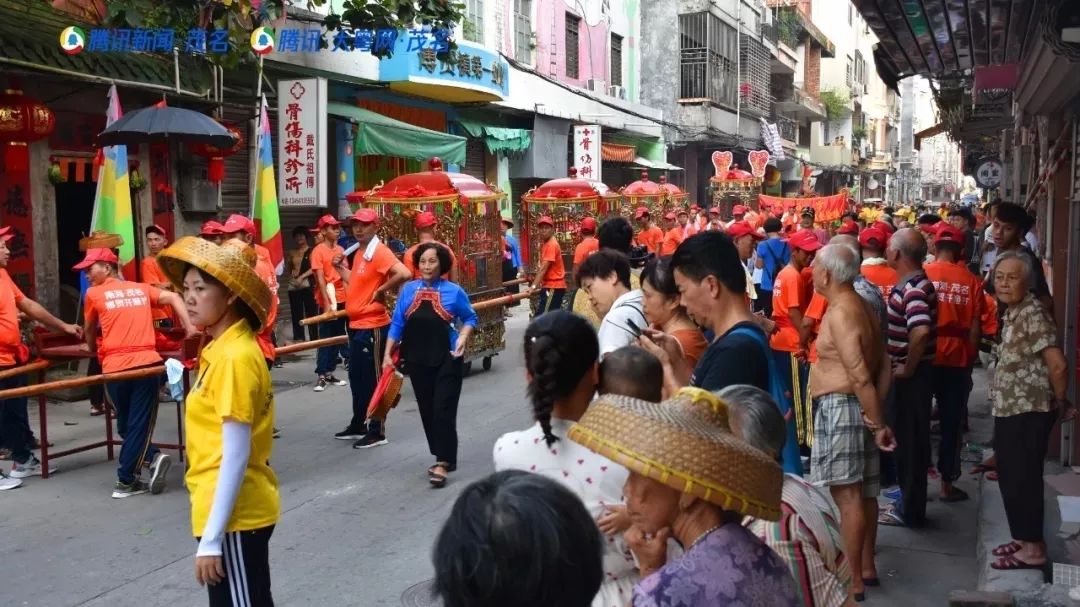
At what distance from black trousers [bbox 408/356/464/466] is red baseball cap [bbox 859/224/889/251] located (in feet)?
10.6

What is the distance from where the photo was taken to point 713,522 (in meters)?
2.11

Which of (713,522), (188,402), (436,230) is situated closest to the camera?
(713,522)

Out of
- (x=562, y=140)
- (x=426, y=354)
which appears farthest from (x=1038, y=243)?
(x=562, y=140)

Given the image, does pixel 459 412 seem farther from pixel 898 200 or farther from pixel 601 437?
pixel 898 200

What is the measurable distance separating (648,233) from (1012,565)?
42.4 feet

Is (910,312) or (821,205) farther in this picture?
(821,205)

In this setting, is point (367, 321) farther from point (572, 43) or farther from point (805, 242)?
point (572, 43)

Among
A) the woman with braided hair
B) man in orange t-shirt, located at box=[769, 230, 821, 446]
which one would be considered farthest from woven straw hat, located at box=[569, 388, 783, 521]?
man in orange t-shirt, located at box=[769, 230, 821, 446]

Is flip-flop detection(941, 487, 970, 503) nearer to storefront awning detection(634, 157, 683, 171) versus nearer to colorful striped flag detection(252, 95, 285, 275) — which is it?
colorful striped flag detection(252, 95, 285, 275)

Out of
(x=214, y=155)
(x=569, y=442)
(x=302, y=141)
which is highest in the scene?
(x=302, y=141)

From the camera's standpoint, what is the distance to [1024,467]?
524 centimetres

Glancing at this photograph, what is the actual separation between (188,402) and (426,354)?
3.78 metres

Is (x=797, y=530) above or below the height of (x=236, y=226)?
below

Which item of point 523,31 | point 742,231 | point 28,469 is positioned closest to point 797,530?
point 28,469
